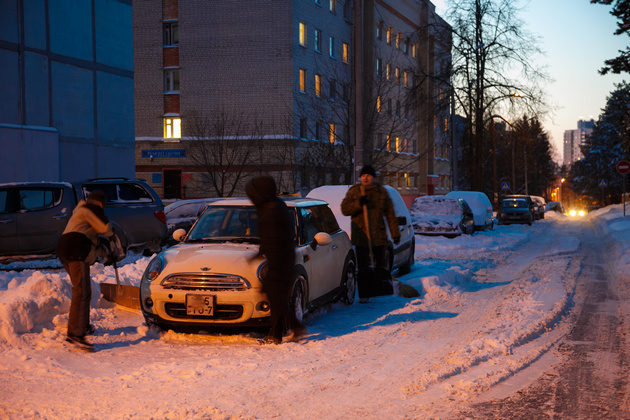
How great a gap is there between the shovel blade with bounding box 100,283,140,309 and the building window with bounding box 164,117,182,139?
1444 inches

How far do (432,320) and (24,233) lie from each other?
828cm

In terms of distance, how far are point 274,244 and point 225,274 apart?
0.67 m

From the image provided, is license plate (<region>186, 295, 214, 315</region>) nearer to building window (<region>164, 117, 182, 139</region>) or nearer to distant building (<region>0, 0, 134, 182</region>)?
distant building (<region>0, 0, 134, 182</region>)

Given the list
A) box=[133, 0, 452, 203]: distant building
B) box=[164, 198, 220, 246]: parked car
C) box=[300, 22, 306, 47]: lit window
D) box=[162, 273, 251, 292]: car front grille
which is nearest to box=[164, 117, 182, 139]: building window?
box=[133, 0, 452, 203]: distant building

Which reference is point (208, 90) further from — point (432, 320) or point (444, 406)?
point (444, 406)

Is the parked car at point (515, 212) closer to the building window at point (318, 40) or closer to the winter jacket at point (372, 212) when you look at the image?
the building window at point (318, 40)

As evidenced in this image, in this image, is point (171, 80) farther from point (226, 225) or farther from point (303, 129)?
point (226, 225)

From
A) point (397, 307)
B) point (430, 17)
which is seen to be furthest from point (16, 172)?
point (430, 17)

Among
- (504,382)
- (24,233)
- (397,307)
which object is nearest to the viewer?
(504,382)

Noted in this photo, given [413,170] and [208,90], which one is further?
[413,170]

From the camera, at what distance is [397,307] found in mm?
10055

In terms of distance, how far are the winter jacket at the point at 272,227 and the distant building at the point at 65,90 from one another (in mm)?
15444

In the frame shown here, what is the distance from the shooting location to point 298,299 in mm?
7980

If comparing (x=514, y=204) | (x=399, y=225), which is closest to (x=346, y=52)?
(x=514, y=204)
